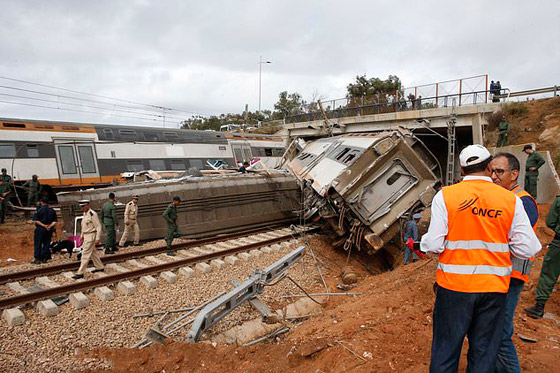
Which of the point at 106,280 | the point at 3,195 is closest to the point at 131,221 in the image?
the point at 106,280

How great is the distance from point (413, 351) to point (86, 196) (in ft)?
30.0

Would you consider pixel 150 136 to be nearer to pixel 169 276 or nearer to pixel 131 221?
pixel 131 221

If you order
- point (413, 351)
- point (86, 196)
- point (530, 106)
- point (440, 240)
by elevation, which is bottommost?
point (413, 351)

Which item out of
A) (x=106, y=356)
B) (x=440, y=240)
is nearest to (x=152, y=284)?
(x=106, y=356)

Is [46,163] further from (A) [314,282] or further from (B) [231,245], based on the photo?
(A) [314,282]

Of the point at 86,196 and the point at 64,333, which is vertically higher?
the point at 86,196

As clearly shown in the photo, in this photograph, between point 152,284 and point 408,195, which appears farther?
point 408,195

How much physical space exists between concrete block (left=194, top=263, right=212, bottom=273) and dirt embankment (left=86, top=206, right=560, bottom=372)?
2.78 meters

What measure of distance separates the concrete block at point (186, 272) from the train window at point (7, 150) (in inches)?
443

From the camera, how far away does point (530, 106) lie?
14.9 metres

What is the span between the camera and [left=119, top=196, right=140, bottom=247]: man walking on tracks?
9.08m

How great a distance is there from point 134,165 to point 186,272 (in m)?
11.2

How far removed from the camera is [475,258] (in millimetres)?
2262

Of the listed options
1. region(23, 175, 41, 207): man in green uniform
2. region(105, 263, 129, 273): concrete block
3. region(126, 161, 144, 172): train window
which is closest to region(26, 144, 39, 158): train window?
region(23, 175, 41, 207): man in green uniform
